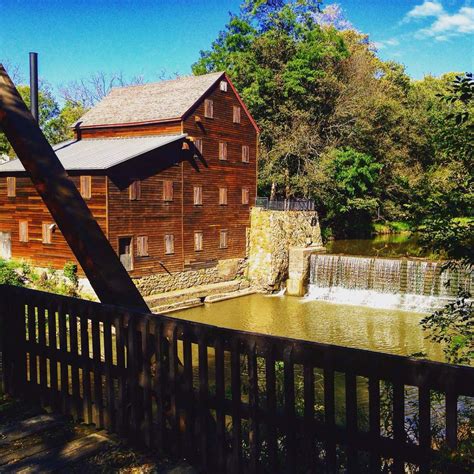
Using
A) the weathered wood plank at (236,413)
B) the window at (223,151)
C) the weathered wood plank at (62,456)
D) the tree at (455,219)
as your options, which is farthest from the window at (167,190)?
the weathered wood plank at (236,413)

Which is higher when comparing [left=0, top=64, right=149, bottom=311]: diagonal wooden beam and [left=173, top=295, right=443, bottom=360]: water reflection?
[left=0, top=64, right=149, bottom=311]: diagonal wooden beam

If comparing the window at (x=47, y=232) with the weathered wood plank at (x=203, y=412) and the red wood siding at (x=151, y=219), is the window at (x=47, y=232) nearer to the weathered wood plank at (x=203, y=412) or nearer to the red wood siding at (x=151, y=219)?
the red wood siding at (x=151, y=219)

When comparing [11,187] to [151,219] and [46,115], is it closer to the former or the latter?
[151,219]

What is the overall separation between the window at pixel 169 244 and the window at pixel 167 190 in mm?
1827

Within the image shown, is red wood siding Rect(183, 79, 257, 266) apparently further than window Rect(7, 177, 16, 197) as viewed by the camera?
Yes

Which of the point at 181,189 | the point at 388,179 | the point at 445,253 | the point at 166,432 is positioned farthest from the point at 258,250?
the point at 166,432

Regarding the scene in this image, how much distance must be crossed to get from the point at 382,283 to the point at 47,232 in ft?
53.5

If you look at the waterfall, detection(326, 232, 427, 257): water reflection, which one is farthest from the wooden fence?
detection(326, 232, 427, 257): water reflection

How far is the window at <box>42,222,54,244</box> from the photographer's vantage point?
82.0 feet

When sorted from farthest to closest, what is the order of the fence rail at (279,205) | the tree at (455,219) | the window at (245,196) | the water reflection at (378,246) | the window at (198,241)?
the water reflection at (378,246) → the fence rail at (279,205) → the window at (245,196) → the window at (198,241) → the tree at (455,219)

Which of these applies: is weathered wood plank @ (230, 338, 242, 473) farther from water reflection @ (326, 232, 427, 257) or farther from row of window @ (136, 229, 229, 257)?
water reflection @ (326, 232, 427, 257)

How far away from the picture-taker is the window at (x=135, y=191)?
24.6 m

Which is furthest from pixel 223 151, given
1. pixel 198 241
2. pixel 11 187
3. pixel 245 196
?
pixel 11 187

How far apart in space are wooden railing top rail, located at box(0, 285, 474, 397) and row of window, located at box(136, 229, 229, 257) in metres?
21.0
